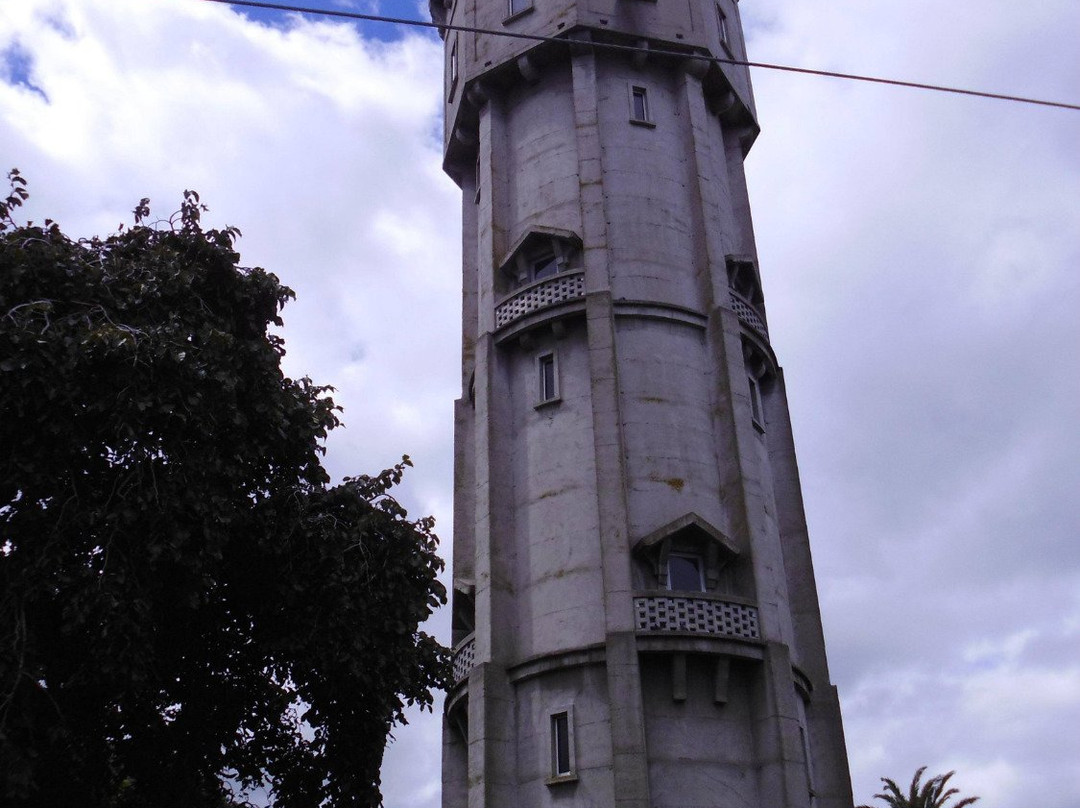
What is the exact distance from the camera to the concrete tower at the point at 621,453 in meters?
27.7

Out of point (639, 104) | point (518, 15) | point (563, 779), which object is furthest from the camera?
point (518, 15)

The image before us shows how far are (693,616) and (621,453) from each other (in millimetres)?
4666

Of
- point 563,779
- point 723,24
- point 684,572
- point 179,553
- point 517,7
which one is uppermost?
point 723,24

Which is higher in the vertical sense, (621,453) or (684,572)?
(621,453)

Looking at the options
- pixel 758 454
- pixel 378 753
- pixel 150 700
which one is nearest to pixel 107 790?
pixel 150 700

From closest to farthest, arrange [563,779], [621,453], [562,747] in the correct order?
[563,779] → [562,747] → [621,453]

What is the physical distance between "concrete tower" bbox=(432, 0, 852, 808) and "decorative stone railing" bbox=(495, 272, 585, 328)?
7cm

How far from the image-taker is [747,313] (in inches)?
1380

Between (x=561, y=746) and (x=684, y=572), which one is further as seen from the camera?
(x=684, y=572)

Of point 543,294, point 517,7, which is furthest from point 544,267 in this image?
point 517,7

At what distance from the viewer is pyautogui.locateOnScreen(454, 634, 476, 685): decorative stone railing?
30781mm

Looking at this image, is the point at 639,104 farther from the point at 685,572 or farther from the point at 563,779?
the point at 563,779

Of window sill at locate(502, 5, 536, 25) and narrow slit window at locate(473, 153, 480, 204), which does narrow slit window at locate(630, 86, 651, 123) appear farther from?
narrow slit window at locate(473, 153, 480, 204)

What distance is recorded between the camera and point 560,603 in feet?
96.7
